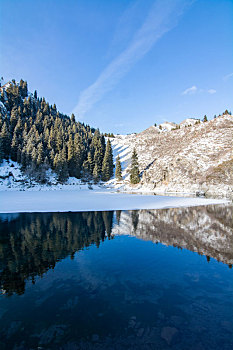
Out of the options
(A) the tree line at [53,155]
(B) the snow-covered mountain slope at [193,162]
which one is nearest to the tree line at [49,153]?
(A) the tree line at [53,155]

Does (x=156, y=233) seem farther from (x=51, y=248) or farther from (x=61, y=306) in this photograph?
(x=61, y=306)

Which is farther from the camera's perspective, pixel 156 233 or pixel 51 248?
pixel 156 233

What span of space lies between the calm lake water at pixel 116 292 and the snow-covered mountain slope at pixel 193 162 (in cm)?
4191

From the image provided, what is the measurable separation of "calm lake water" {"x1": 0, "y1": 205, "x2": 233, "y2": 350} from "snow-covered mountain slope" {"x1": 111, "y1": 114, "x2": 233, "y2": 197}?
41.9 meters

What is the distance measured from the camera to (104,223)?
1662 cm

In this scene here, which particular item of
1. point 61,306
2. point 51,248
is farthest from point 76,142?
point 61,306

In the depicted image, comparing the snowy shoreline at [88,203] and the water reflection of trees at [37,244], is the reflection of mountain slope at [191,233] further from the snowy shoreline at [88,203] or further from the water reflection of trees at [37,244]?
the snowy shoreline at [88,203]

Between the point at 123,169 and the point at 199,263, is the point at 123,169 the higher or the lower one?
the higher one

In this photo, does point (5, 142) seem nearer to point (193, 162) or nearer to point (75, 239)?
point (193, 162)

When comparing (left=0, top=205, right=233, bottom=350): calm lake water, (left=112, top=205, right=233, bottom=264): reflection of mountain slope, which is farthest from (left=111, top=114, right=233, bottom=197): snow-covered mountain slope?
(left=0, top=205, right=233, bottom=350): calm lake water

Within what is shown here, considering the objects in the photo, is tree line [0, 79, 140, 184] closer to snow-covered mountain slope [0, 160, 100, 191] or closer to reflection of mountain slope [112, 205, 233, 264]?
snow-covered mountain slope [0, 160, 100, 191]

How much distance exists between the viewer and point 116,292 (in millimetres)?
6309

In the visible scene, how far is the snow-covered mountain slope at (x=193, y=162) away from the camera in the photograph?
49894mm

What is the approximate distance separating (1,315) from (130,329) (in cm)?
376
